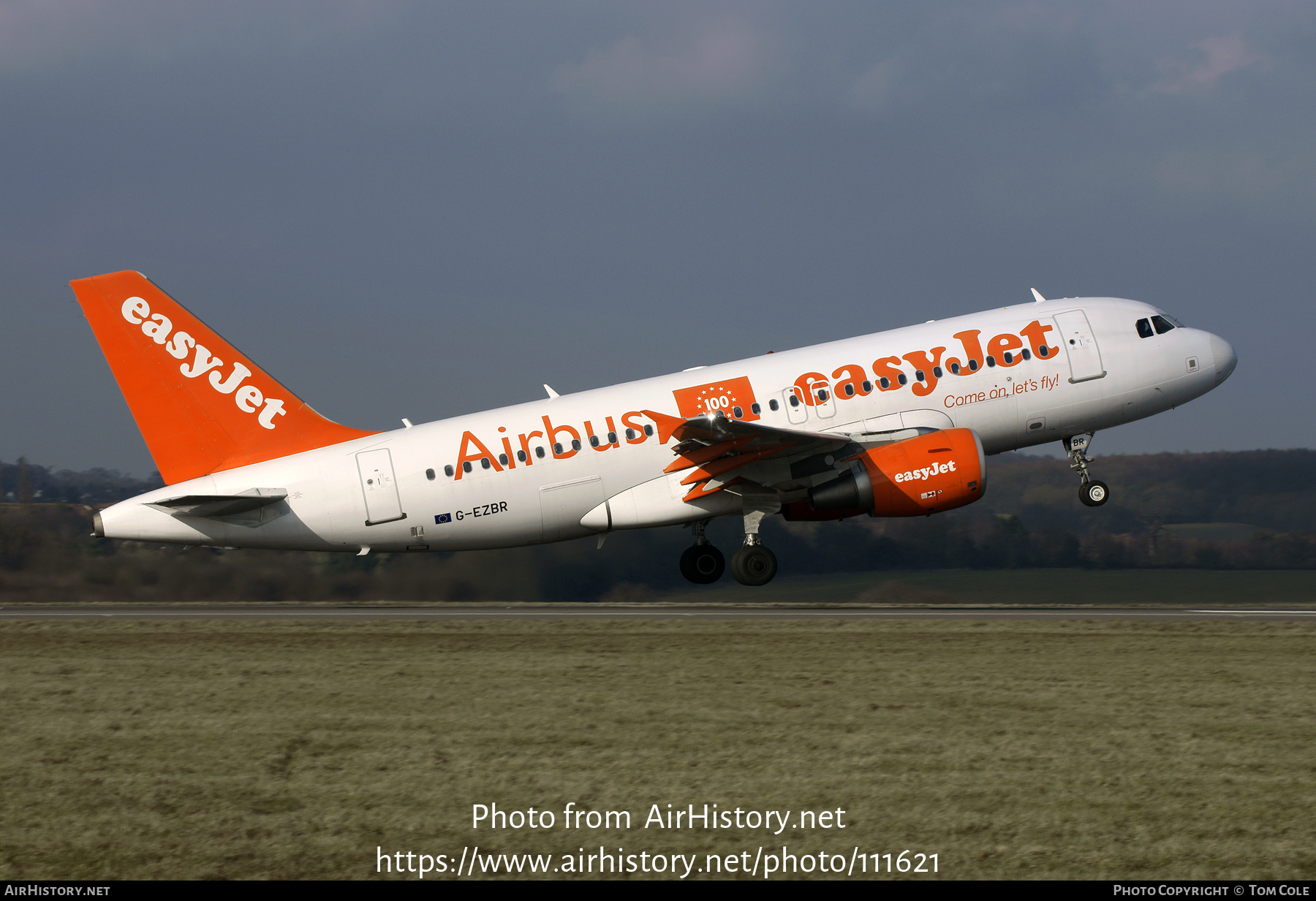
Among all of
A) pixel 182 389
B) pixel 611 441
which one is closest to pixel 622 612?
pixel 611 441

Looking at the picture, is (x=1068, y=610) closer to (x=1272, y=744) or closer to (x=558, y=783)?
(x=1272, y=744)

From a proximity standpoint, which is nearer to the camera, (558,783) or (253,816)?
(253,816)

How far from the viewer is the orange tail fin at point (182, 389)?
1173 inches

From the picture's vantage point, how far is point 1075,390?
30.8 m

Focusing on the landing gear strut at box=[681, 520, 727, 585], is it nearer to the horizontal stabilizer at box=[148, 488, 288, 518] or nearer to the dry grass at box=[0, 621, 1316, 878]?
the dry grass at box=[0, 621, 1316, 878]

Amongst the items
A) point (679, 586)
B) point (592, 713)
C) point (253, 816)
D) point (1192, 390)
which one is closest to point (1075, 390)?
point (1192, 390)

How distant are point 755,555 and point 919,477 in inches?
192

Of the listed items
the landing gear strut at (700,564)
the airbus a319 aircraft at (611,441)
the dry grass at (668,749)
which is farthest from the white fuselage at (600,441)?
the dry grass at (668,749)

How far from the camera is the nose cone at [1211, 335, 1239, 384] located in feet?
106

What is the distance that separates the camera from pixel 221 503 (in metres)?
28.5

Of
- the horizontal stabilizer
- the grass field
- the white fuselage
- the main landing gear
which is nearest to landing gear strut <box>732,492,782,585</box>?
the main landing gear

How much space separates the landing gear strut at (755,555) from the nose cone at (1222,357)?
12.9 metres

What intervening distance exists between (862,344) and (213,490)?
55.6 feet

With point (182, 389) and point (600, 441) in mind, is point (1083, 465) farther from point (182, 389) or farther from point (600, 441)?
point (182, 389)
